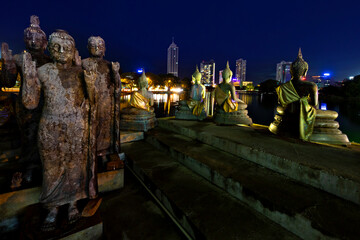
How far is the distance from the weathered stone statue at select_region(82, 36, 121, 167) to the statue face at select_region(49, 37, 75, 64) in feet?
3.57

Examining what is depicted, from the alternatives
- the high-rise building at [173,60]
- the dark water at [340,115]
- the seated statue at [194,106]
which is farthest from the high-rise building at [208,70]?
the seated statue at [194,106]

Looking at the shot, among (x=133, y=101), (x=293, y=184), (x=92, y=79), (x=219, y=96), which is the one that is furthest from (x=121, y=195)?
(x=219, y=96)

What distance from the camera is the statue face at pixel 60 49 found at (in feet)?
6.22

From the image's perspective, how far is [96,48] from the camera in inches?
123

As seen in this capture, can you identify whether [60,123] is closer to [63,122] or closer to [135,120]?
[63,122]

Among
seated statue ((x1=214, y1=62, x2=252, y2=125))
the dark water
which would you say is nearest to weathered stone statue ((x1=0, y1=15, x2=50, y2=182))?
seated statue ((x1=214, y1=62, x2=252, y2=125))

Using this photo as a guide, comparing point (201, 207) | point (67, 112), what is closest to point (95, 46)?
point (67, 112)

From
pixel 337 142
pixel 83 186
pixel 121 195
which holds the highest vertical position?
pixel 337 142

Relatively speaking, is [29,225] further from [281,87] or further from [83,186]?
[281,87]

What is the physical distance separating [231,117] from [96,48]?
4.88m

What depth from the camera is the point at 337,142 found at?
400cm

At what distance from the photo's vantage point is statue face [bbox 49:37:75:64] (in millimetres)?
1895

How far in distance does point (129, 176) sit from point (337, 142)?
4988 mm

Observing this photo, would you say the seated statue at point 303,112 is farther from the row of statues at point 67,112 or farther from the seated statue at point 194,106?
the seated statue at point 194,106
